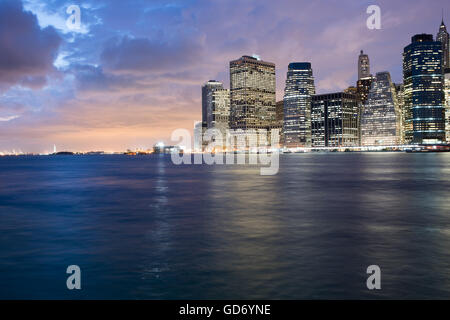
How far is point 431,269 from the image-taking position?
15336 millimetres

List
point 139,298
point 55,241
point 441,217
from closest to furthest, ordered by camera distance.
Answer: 1. point 139,298
2. point 55,241
3. point 441,217

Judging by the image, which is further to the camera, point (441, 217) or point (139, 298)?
point (441, 217)

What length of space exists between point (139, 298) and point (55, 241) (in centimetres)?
1112

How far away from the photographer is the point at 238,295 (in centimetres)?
1273

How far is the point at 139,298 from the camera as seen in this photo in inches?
499

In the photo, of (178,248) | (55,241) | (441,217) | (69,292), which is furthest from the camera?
(441,217)

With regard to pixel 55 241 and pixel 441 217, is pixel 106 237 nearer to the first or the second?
pixel 55 241

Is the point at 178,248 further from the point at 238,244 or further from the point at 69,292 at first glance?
the point at 69,292

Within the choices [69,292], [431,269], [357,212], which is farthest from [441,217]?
[69,292]
